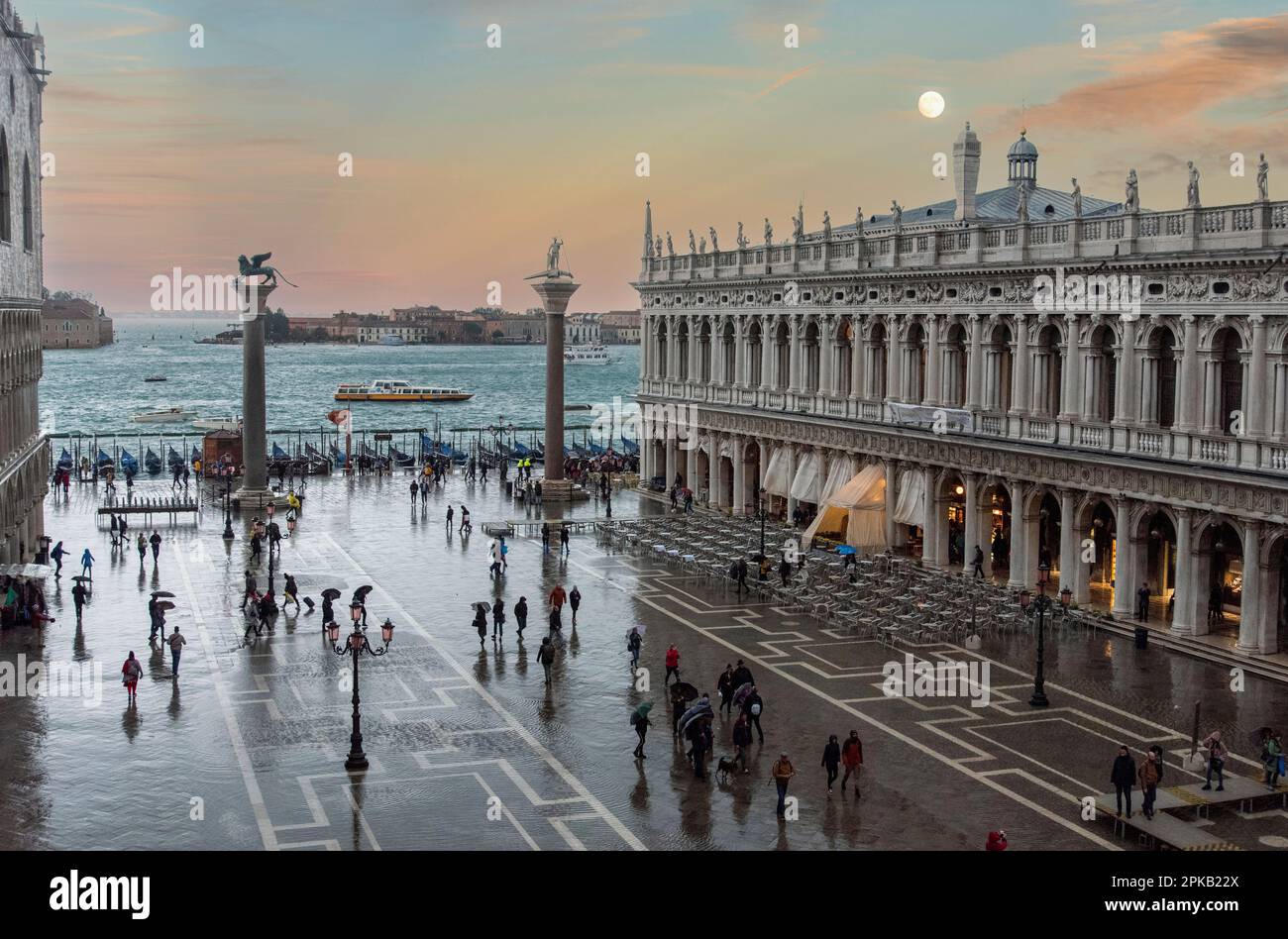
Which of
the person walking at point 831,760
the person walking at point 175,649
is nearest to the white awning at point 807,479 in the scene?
the person walking at point 175,649

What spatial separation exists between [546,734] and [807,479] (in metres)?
30.4

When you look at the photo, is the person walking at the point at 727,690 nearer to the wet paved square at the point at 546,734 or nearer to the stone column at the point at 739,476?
the wet paved square at the point at 546,734

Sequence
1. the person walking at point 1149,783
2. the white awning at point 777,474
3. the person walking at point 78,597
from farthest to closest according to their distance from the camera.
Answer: the white awning at point 777,474 < the person walking at point 78,597 < the person walking at point 1149,783

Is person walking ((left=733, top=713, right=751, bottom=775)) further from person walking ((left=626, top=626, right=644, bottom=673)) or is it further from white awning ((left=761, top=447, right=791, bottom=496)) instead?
white awning ((left=761, top=447, right=791, bottom=496))

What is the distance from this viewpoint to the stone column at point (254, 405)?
69250mm

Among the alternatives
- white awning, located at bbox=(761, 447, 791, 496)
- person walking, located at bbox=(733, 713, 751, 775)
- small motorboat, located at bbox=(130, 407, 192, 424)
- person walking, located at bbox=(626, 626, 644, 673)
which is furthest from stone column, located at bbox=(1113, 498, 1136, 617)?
small motorboat, located at bbox=(130, 407, 192, 424)

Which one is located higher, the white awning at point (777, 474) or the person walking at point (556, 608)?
the white awning at point (777, 474)

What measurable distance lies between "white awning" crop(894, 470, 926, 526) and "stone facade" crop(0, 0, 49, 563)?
1206 inches

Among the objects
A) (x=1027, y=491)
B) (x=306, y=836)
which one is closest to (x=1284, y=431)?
(x=1027, y=491)

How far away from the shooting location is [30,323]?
52.9 metres

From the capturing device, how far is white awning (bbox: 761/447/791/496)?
61.9 meters

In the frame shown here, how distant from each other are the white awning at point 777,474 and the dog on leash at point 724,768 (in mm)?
33649

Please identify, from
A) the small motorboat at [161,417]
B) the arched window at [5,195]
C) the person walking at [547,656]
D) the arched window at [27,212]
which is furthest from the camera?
the small motorboat at [161,417]
